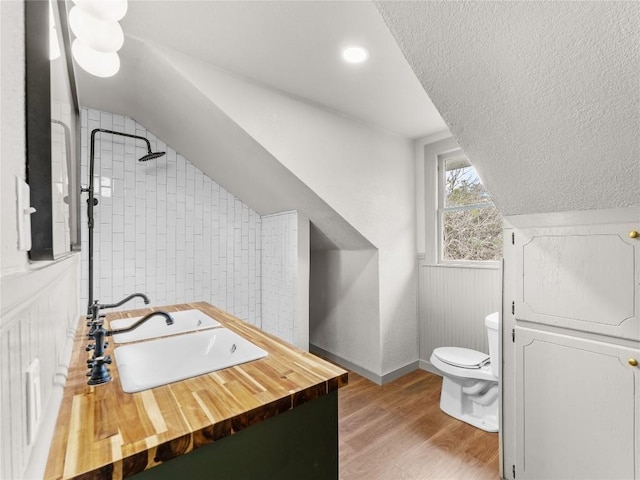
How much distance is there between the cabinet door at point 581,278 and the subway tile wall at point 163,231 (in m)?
2.47

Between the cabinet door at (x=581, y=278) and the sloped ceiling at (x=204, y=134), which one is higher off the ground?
the sloped ceiling at (x=204, y=134)

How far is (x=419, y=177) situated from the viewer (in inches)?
121

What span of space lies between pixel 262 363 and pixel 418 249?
7.74 ft

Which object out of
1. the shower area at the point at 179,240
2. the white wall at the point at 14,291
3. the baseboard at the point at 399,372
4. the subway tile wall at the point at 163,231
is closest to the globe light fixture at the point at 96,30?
the white wall at the point at 14,291

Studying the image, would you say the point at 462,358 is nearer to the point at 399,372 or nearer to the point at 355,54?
the point at 399,372

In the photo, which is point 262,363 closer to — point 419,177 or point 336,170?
point 336,170

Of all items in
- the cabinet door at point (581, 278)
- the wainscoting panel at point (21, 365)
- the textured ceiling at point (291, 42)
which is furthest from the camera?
the textured ceiling at point (291, 42)

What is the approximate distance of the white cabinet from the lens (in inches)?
47.9

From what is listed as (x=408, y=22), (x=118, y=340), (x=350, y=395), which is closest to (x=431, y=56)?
(x=408, y=22)

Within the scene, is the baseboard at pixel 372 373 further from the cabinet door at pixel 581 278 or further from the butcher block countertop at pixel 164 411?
the butcher block countertop at pixel 164 411

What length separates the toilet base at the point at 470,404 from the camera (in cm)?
210

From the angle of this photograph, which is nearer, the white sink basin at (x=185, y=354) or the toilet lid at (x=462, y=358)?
the white sink basin at (x=185, y=354)

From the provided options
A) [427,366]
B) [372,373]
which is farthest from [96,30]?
[427,366]

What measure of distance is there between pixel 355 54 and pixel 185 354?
175 centimetres
